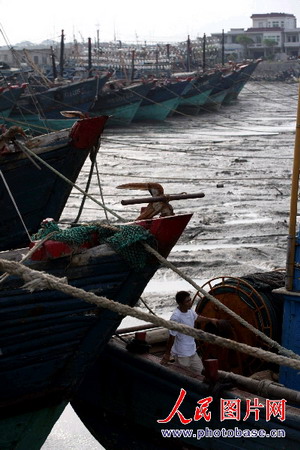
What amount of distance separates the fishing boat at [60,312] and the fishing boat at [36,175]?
14.6ft

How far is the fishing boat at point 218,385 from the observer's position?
A: 5.90m

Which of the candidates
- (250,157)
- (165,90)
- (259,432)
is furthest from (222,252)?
(165,90)

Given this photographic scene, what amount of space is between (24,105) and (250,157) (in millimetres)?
10610

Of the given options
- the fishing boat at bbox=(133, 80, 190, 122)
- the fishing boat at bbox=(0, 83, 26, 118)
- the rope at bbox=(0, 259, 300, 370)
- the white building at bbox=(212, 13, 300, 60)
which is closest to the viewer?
the rope at bbox=(0, 259, 300, 370)

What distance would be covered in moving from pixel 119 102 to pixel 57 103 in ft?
14.4

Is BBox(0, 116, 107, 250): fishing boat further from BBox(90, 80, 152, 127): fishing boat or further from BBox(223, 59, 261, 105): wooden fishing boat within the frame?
BBox(223, 59, 261, 105): wooden fishing boat

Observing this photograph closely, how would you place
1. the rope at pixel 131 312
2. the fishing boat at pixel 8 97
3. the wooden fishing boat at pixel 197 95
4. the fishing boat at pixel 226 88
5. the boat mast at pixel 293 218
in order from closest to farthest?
the rope at pixel 131 312
the boat mast at pixel 293 218
the fishing boat at pixel 8 97
the wooden fishing boat at pixel 197 95
the fishing boat at pixel 226 88

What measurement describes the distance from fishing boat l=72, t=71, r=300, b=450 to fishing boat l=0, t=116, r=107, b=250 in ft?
13.8

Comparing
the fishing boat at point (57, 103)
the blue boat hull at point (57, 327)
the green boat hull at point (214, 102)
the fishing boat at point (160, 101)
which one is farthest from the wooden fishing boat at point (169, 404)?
the green boat hull at point (214, 102)

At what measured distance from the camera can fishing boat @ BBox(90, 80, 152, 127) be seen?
36031 mm

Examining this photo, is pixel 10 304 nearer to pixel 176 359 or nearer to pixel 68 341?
pixel 68 341

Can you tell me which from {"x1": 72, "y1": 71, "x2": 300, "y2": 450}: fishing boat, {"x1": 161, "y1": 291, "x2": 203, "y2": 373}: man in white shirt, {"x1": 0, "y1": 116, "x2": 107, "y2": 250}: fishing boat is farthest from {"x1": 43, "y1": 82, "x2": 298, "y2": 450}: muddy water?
{"x1": 0, "y1": 116, "x2": 107, "y2": 250}: fishing boat

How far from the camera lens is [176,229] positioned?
635 cm

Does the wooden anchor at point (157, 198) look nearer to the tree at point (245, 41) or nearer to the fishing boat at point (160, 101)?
the fishing boat at point (160, 101)
